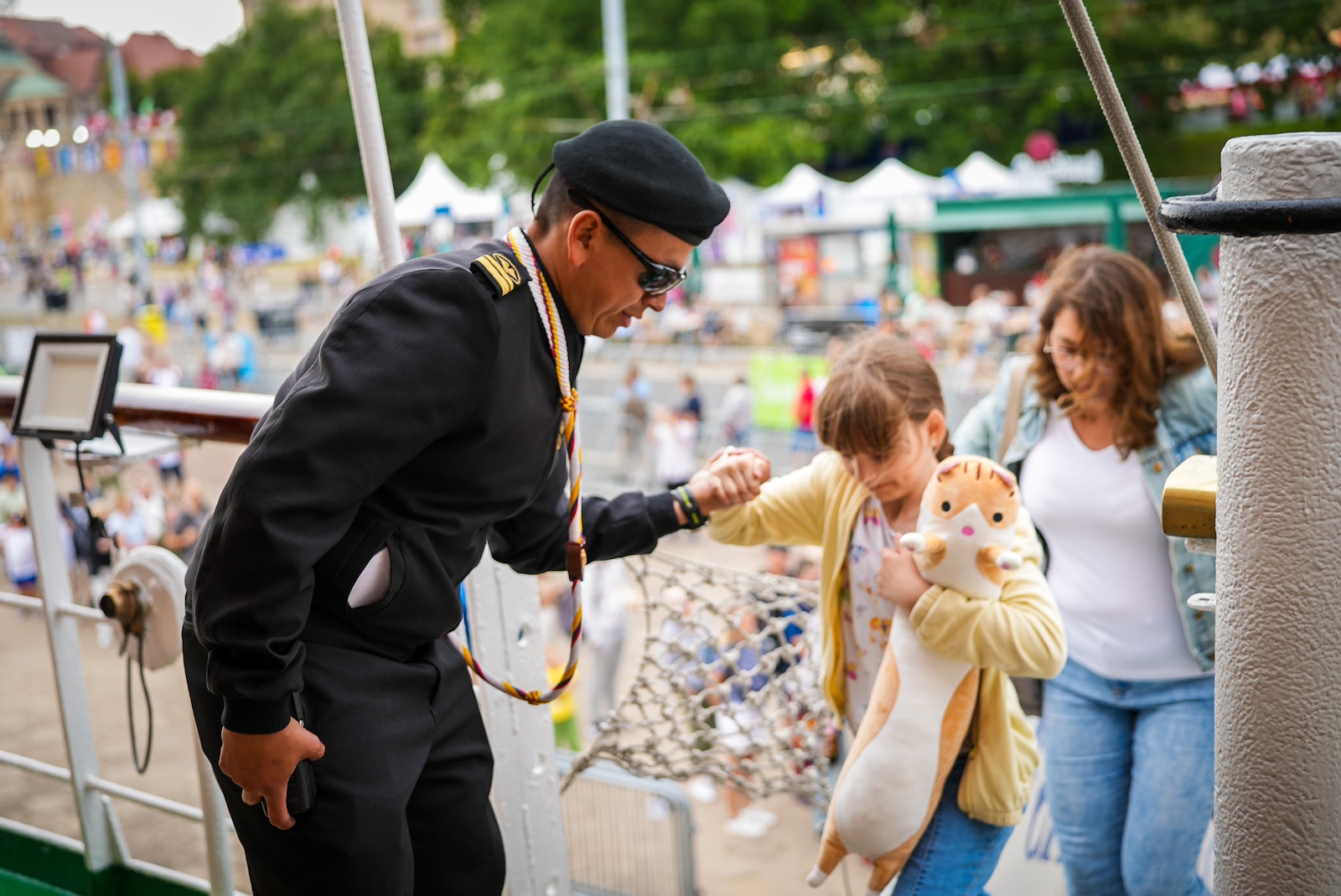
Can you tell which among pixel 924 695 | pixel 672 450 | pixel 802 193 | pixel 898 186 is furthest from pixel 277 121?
pixel 924 695

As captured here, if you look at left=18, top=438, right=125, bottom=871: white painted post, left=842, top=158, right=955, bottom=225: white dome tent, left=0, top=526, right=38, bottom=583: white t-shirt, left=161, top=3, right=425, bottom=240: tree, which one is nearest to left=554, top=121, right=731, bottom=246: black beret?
left=18, top=438, right=125, bottom=871: white painted post

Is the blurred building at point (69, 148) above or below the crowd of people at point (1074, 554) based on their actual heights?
above

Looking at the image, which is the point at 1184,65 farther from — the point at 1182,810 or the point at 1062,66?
the point at 1182,810

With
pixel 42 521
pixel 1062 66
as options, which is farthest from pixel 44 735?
pixel 1062 66

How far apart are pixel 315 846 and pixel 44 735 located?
606cm

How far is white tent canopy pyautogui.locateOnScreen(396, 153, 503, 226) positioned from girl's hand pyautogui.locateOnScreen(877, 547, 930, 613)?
55.0 ft

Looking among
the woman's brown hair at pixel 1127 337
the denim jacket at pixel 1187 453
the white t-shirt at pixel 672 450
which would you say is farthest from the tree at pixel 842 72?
the denim jacket at pixel 1187 453

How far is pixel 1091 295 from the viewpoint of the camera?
2.21 meters

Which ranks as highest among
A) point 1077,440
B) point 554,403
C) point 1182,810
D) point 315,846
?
point 554,403

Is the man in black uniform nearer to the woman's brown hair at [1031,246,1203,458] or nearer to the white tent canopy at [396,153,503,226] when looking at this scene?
the woman's brown hair at [1031,246,1203,458]

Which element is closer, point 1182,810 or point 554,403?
point 554,403

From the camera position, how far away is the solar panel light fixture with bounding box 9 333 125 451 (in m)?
1.92

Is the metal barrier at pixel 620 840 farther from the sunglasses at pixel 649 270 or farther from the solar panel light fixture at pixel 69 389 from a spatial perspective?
the sunglasses at pixel 649 270

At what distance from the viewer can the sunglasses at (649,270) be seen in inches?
58.1
